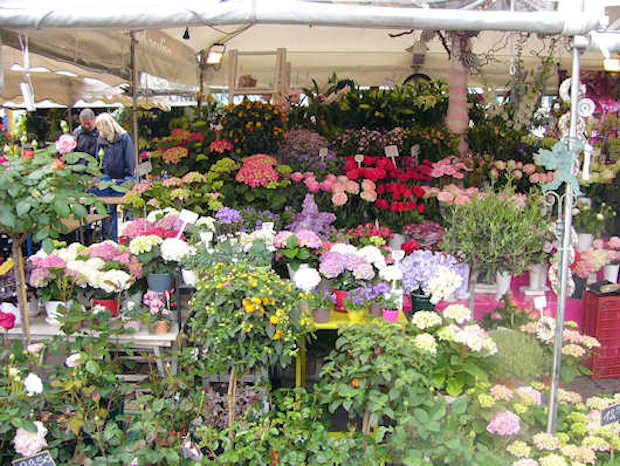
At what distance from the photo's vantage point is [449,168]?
4027 millimetres

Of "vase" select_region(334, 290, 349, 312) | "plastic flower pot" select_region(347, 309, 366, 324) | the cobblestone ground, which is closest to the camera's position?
"plastic flower pot" select_region(347, 309, 366, 324)

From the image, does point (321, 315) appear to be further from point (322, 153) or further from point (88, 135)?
point (88, 135)

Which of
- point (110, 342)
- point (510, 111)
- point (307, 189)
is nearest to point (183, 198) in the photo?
point (307, 189)

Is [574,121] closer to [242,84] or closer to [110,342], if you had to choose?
[110,342]

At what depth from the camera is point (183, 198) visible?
373 cm

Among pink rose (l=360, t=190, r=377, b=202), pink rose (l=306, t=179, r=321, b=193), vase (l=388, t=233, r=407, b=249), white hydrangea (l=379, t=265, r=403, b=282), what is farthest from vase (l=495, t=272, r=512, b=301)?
pink rose (l=306, t=179, r=321, b=193)

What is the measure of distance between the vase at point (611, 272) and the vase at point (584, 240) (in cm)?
19

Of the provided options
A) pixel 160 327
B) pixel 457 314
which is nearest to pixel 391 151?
pixel 457 314

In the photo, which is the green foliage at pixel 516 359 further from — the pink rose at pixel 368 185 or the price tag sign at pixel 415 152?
the price tag sign at pixel 415 152

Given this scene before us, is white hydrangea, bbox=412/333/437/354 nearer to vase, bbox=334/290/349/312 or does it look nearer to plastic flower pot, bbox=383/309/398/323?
plastic flower pot, bbox=383/309/398/323

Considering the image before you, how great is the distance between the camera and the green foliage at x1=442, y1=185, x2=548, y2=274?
2.83m

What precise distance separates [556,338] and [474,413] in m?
0.45

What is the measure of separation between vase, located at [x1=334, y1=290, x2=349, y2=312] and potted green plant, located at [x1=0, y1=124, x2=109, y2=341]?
1.22m

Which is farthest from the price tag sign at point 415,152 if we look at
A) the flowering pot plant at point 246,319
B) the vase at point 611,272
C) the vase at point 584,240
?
the flowering pot plant at point 246,319
